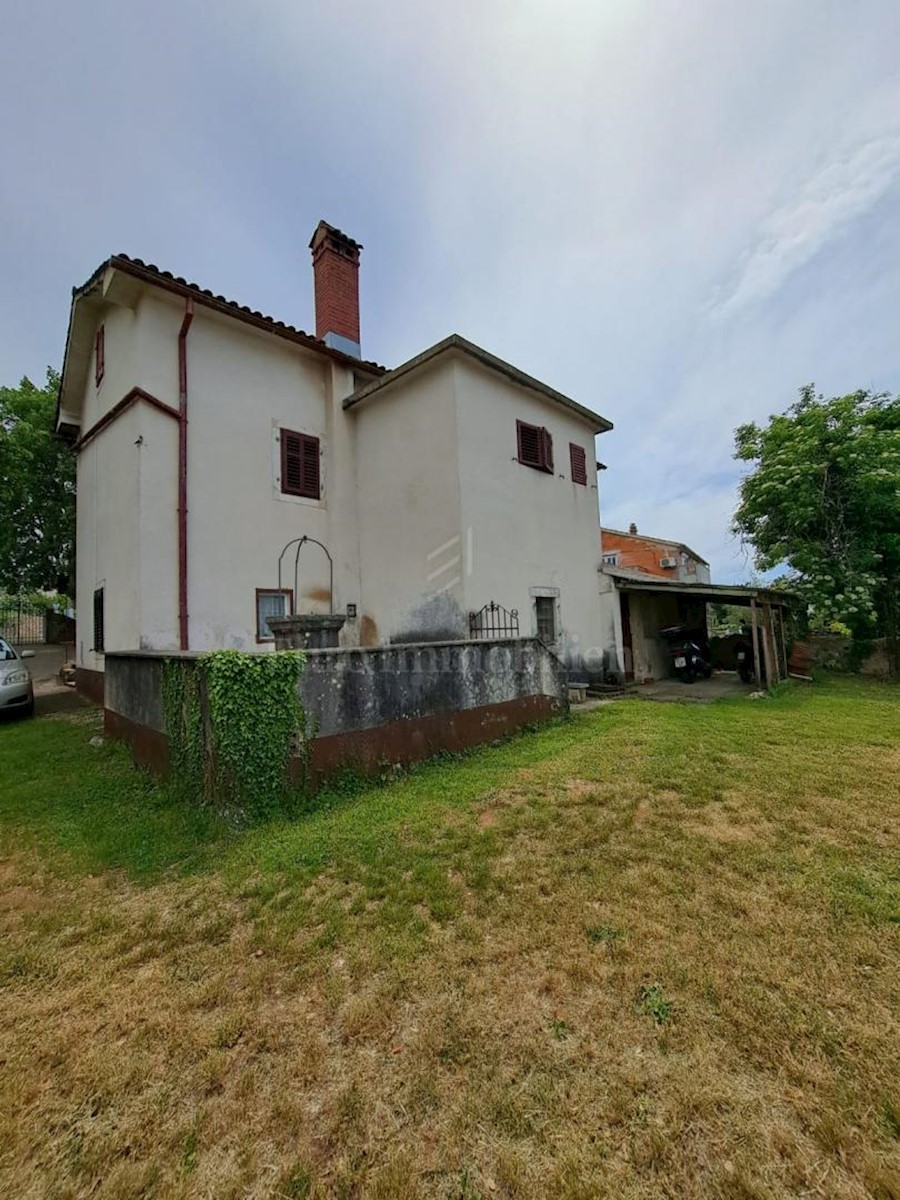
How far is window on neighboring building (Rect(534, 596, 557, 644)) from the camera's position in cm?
1043

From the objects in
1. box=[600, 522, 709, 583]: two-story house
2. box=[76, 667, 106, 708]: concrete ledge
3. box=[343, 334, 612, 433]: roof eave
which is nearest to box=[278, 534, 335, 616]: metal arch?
box=[343, 334, 612, 433]: roof eave

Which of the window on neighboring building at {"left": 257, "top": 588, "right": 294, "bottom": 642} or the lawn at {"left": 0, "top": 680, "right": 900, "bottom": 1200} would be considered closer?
the lawn at {"left": 0, "top": 680, "right": 900, "bottom": 1200}

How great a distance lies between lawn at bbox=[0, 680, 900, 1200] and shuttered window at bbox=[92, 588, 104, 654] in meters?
5.85

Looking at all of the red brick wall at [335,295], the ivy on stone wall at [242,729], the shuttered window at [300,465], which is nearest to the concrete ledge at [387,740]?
the ivy on stone wall at [242,729]

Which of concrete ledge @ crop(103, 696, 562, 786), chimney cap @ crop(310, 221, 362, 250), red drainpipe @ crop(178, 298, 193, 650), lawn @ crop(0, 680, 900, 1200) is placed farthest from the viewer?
chimney cap @ crop(310, 221, 362, 250)

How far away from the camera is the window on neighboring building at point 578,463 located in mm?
11789

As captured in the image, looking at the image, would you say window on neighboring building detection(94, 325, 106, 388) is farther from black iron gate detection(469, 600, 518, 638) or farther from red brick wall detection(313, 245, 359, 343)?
black iron gate detection(469, 600, 518, 638)

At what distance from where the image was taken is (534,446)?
1062 centimetres

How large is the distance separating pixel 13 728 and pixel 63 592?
8.29 m

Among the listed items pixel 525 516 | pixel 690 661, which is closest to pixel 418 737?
pixel 525 516

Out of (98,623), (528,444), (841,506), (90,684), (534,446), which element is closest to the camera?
(98,623)

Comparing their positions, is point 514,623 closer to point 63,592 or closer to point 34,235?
point 34,235

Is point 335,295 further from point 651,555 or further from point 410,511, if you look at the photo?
point 651,555

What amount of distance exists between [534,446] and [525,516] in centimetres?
165
